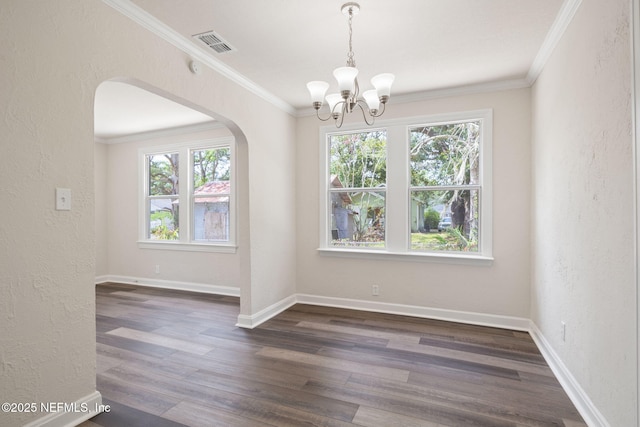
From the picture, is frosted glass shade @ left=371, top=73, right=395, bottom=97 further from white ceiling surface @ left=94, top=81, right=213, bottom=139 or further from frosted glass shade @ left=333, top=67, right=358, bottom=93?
white ceiling surface @ left=94, top=81, right=213, bottom=139

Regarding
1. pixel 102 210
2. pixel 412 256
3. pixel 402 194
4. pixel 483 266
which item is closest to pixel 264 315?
pixel 412 256

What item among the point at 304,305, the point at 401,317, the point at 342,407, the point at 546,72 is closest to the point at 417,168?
the point at 546,72

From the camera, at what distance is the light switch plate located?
1.88 metres

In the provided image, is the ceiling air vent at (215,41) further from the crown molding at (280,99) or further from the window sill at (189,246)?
the window sill at (189,246)

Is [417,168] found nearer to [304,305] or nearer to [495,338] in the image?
[495,338]

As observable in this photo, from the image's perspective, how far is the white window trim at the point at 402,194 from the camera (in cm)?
361

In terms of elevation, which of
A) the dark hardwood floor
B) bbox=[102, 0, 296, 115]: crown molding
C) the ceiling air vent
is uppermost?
the ceiling air vent

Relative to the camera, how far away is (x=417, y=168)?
3955 mm

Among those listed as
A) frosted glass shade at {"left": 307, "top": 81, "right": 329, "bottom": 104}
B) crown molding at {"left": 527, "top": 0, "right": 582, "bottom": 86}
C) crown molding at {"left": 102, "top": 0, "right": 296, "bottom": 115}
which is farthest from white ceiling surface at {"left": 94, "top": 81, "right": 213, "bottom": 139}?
crown molding at {"left": 527, "top": 0, "right": 582, "bottom": 86}

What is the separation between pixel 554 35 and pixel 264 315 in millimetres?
3766

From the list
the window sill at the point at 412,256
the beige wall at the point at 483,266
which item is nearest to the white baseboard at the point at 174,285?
the beige wall at the point at 483,266

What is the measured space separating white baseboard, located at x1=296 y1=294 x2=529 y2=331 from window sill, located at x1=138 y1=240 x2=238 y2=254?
139 cm

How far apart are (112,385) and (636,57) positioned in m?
3.65

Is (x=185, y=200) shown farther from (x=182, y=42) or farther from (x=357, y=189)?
(x=182, y=42)
